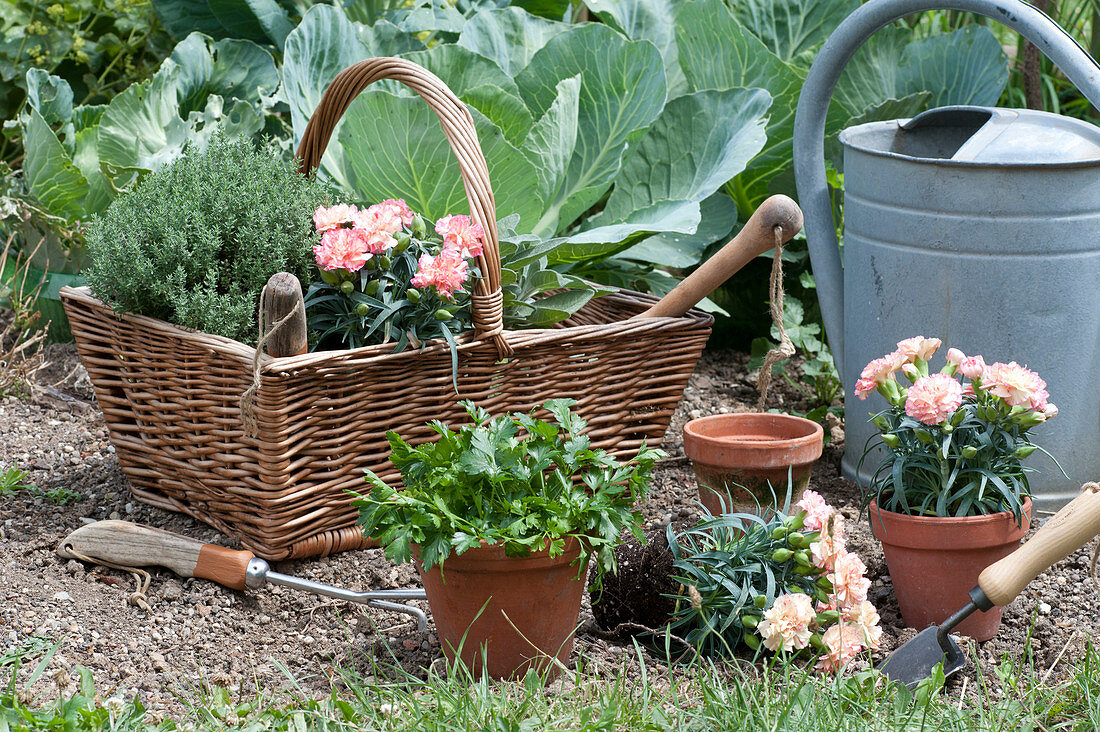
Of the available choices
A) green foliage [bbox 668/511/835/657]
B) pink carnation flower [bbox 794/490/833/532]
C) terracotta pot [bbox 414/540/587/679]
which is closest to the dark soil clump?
green foliage [bbox 668/511/835/657]

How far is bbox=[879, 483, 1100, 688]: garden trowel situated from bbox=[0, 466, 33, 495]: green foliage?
1926 millimetres

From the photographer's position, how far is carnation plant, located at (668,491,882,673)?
5.62 feet

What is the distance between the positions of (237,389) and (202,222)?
356mm

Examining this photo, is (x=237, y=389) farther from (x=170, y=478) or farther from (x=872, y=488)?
(x=872, y=488)

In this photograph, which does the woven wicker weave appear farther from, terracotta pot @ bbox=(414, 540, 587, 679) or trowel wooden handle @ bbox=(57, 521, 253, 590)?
terracotta pot @ bbox=(414, 540, 587, 679)

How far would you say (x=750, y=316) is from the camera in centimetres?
341

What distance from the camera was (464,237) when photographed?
206 cm

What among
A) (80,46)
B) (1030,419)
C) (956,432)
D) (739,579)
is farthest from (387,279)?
(80,46)

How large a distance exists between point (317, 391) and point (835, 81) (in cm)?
148

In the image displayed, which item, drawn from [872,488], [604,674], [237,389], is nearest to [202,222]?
[237,389]

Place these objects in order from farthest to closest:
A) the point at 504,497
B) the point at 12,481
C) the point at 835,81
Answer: the point at 835,81, the point at 12,481, the point at 504,497

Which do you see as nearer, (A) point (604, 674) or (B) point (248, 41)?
(A) point (604, 674)

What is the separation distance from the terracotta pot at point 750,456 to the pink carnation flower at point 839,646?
38cm

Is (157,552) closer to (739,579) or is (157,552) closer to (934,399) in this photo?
(739,579)
